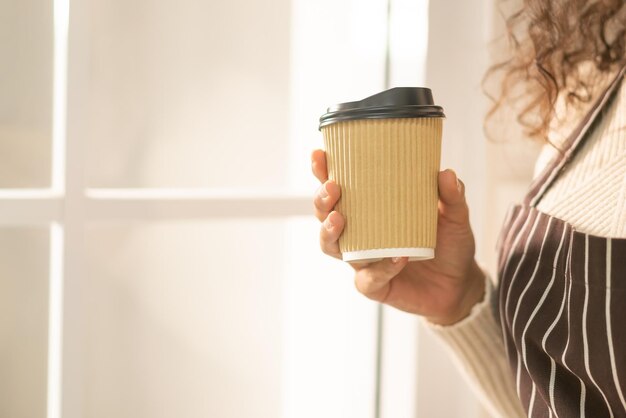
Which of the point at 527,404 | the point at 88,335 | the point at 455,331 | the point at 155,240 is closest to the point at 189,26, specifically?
the point at 155,240

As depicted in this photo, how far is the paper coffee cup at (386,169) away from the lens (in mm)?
594

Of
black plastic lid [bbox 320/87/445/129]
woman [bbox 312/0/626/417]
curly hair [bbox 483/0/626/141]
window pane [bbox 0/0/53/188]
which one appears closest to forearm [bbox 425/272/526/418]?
woman [bbox 312/0/626/417]

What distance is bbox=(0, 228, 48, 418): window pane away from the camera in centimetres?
76

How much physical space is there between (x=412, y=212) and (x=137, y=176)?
1.35 feet

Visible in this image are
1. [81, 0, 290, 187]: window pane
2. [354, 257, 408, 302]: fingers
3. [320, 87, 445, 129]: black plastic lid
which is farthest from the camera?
[81, 0, 290, 187]: window pane

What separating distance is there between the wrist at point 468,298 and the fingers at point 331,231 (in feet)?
0.89

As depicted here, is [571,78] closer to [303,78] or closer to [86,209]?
[303,78]

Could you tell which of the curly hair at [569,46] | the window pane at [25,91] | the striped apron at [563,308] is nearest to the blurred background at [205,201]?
Answer: the window pane at [25,91]

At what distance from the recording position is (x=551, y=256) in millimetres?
741

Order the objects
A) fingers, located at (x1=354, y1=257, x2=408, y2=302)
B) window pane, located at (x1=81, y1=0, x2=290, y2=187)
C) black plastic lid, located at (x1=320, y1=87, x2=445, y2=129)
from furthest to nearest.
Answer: window pane, located at (x1=81, y1=0, x2=290, y2=187)
fingers, located at (x1=354, y1=257, x2=408, y2=302)
black plastic lid, located at (x1=320, y1=87, x2=445, y2=129)

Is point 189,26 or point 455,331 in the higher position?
point 189,26

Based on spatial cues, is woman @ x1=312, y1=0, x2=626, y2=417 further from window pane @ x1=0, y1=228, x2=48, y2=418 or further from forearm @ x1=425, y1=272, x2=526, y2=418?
window pane @ x1=0, y1=228, x2=48, y2=418

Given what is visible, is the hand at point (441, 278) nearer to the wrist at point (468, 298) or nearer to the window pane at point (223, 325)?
the wrist at point (468, 298)

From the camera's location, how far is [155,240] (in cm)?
91
